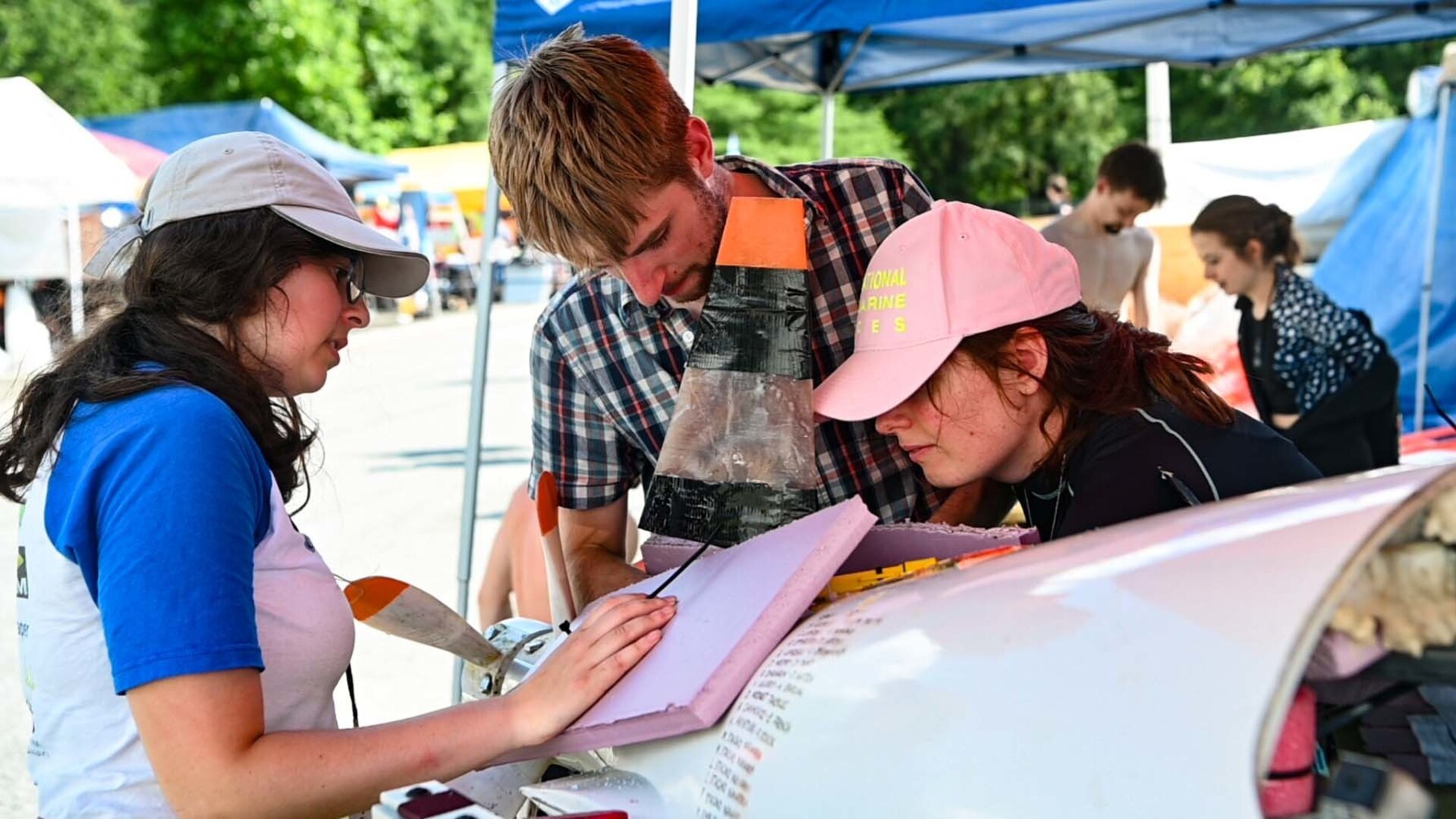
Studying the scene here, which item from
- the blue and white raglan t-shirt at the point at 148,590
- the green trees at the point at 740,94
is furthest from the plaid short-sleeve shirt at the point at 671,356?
the green trees at the point at 740,94

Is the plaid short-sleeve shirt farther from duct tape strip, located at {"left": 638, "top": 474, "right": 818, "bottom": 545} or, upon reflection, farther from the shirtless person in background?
the shirtless person in background

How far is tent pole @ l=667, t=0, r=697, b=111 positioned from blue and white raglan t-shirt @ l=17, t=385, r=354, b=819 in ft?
5.51

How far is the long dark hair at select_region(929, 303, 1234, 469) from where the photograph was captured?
64.9 inches

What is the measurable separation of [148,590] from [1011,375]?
103cm

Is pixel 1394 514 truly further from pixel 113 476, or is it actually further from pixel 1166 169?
pixel 1166 169

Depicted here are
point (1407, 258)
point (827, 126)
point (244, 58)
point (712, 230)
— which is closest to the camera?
point (712, 230)

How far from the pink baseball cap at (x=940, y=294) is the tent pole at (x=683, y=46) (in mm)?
1304

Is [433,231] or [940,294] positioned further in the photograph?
[433,231]

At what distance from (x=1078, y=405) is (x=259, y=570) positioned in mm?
1006

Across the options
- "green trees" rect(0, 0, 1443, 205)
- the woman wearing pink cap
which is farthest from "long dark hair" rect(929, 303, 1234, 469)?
"green trees" rect(0, 0, 1443, 205)

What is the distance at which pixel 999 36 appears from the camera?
241 inches

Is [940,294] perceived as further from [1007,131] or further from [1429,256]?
[1007,131]

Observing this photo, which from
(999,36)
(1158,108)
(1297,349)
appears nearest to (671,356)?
(1297,349)

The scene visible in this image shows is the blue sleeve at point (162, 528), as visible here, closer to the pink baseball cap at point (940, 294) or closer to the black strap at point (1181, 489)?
the pink baseball cap at point (940, 294)
